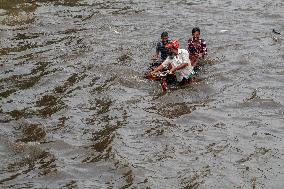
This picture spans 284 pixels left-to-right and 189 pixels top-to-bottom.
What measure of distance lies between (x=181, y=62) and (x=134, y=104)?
182 cm

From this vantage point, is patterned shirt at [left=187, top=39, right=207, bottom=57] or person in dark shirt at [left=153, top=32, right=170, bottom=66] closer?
person in dark shirt at [left=153, top=32, right=170, bottom=66]

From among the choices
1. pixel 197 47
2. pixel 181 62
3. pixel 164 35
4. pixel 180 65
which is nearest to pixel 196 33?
pixel 197 47

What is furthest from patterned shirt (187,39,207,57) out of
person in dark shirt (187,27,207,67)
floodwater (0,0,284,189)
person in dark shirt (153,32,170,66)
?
person in dark shirt (153,32,170,66)

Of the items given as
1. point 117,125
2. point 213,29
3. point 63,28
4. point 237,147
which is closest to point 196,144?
point 237,147

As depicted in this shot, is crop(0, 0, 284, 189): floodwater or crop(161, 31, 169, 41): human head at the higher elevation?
crop(161, 31, 169, 41): human head

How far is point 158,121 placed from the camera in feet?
36.1

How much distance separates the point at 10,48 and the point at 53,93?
13.0 ft

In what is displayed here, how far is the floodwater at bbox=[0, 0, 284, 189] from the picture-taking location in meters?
9.02

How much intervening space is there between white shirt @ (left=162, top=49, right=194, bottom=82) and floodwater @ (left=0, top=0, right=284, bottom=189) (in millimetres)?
466

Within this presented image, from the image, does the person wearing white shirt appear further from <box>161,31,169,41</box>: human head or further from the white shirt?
<box>161,31,169,41</box>: human head

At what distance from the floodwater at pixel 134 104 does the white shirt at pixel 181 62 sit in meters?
0.47

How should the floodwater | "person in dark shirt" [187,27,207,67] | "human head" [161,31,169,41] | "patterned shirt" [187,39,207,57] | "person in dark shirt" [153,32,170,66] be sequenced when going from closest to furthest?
the floodwater < "human head" [161,31,169,41] < "person in dark shirt" [153,32,170,66] < "person in dark shirt" [187,27,207,67] < "patterned shirt" [187,39,207,57]

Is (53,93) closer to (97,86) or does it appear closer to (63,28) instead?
(97,86)

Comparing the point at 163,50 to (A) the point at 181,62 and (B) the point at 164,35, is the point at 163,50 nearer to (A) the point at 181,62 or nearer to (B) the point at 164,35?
(B) the point at 164,35
